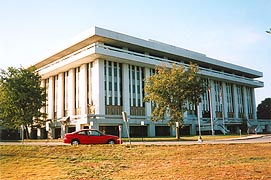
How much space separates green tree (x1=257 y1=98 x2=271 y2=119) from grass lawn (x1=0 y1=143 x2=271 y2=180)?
88.9 meters

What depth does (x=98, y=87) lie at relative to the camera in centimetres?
4844

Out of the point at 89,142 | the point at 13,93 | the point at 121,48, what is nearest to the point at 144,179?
the point at 89,142

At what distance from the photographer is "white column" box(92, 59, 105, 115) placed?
4812cm

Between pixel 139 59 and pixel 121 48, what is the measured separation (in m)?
3.90

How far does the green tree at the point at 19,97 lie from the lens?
4659 centimetres

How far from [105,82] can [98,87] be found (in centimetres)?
204

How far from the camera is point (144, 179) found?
9562mm

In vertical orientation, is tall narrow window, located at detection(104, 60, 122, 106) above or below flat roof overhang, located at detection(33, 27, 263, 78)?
below

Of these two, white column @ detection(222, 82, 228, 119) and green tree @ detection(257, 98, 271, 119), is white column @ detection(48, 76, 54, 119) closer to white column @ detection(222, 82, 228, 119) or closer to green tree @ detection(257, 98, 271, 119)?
white column @ detection(222, 82, 228, 119)

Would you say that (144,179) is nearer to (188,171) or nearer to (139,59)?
(188,171)

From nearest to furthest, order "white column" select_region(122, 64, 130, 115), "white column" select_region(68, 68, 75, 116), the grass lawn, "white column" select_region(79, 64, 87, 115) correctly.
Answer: the grass lawn
"white column" select_region(79, 64, 87, 115)
"white column" select_region(122, 64, 130, 115)
"white column" select_region(68, 68, 75, 116)

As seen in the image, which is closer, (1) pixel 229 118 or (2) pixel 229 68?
(1) pixel 229 118

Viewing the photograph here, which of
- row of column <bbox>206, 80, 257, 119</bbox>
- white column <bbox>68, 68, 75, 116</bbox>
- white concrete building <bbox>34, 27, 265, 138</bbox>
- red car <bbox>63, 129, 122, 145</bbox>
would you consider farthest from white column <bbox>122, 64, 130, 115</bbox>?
red car <bbox>63, 129, 122, 145</bbox>

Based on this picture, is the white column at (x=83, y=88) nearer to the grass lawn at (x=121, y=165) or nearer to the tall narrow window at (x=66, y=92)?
the tall narrow window at (x=66, y=92)
